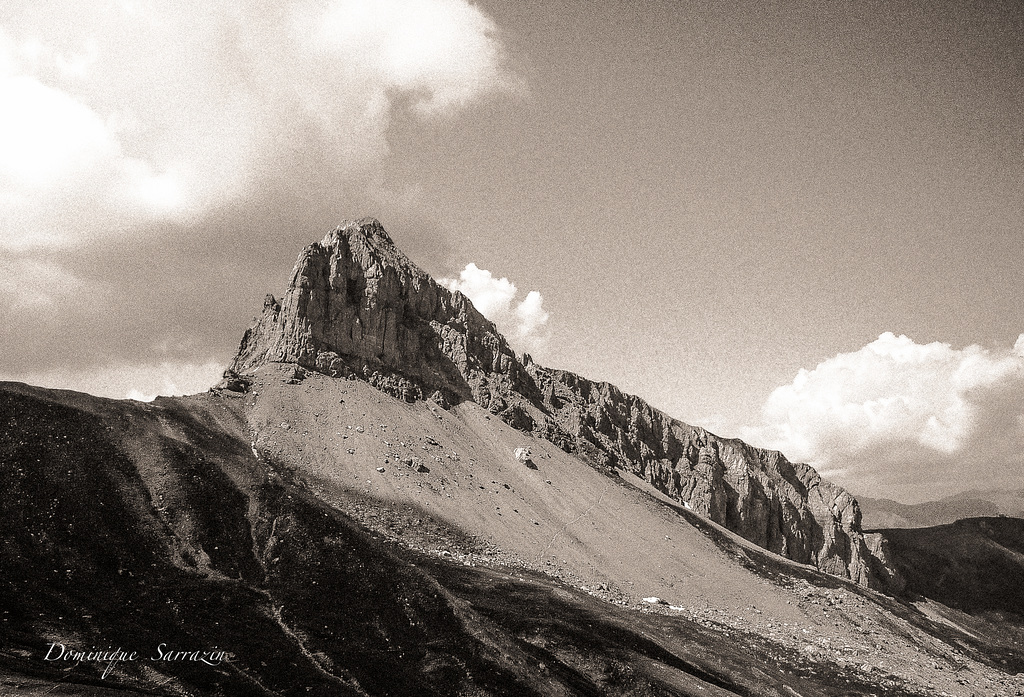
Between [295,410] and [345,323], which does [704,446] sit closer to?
[345,323]

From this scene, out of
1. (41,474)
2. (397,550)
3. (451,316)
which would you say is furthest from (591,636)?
(451,316)

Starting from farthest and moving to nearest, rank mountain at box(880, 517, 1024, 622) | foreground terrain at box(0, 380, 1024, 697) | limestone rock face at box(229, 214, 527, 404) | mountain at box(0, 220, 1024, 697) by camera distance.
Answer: mountain at box(880, 517, 1024, 622) < limestone rock face at box(229, 214, 527, 404) < mountain at box(0, 220, 1024, 697) < foreground terrain at box(0, 380, 1024, 697)

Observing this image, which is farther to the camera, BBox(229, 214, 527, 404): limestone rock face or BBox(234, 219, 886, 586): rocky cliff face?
BBox(234, 219, 886, 586): rocky cliff face

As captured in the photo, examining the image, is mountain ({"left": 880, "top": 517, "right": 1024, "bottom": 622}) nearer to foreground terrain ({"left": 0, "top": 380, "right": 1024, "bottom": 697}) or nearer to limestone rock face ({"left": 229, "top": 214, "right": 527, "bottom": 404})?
foreground terrain ({"left": 0, "top": 380, "right": 1024, "bottom": 697})

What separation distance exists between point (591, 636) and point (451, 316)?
95987 millimetres

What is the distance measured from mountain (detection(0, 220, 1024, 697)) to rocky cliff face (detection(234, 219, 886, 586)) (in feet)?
2.49

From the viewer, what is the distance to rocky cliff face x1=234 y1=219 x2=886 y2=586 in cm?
12041

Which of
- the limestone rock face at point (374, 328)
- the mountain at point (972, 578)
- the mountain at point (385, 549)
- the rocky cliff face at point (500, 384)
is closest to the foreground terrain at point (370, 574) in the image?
the mountain at point (385, 549)

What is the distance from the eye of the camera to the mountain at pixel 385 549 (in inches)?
1767

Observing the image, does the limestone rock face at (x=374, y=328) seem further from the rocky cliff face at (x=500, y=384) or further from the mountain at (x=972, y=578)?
the mountain at (x=972, y=578)

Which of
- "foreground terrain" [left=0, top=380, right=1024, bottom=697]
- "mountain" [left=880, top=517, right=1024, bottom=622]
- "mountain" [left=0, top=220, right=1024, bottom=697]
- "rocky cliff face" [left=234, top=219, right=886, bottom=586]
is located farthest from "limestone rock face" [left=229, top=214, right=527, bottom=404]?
"mountain" [left=880, top=517, right=1024, bottom=622]

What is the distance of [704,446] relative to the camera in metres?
187

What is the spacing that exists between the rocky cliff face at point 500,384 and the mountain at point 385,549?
29.9 inches

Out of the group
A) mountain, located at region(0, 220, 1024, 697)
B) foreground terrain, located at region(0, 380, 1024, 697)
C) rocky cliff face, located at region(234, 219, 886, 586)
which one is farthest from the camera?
rocky cliff face, located at region(234, 219, 886, 586)
